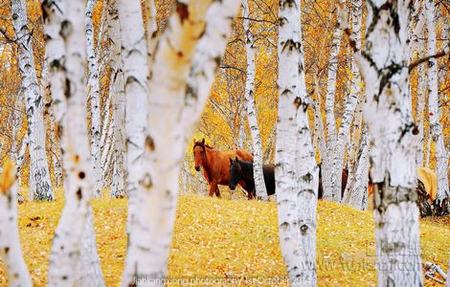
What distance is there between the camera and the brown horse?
2044 centimetres

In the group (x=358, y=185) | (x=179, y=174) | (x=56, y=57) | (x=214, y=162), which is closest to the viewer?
(x=56, y=57)

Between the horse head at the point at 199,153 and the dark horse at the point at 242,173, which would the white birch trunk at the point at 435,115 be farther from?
the horse head at the point at 199,153

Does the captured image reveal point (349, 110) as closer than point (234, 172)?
Yes

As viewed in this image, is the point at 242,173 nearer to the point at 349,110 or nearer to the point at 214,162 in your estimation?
the point at 214,162

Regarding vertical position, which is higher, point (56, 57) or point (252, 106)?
point (252, 106)

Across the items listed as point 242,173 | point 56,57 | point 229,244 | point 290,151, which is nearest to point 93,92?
point 242,173

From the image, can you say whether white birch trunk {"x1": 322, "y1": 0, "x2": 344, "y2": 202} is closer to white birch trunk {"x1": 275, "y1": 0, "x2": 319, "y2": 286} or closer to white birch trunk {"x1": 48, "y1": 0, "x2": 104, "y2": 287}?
white birch trunk {"x1": 275, "y1": 0, "x2": 319, "y2": 286}

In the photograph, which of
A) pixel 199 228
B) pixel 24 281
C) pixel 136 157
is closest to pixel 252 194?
pixel 199 228

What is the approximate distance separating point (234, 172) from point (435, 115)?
311 inches

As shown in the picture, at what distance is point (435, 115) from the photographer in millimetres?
17469

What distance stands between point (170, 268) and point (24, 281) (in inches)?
200

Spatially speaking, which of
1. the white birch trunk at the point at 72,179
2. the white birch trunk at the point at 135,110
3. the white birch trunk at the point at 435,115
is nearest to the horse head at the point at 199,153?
the white birch trunk at the point at 435,115

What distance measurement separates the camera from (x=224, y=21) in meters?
2.92

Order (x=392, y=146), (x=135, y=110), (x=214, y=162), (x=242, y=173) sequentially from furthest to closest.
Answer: (x=214, y=162) < (x=242, y=173) < (x=135, y=110) < (x=392, y=146)
